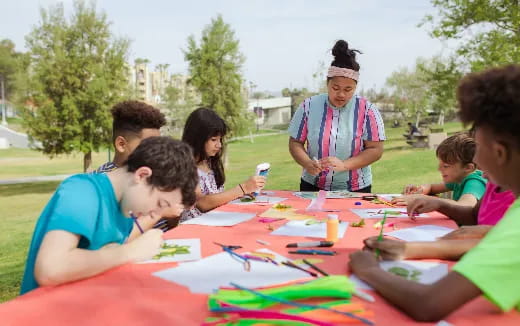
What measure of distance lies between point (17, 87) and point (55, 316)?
57.4ft

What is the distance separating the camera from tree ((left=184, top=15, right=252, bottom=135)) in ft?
74.1

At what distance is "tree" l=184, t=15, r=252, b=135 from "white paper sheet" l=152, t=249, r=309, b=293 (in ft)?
69.1

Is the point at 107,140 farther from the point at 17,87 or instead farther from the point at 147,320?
the point at 147,320

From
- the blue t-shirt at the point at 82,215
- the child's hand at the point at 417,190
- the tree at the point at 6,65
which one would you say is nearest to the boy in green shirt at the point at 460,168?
the child's hand at the point at 417,190

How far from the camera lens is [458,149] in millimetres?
2975

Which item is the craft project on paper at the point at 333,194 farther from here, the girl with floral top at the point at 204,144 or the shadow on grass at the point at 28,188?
the shadow on grass at the point at 28,188

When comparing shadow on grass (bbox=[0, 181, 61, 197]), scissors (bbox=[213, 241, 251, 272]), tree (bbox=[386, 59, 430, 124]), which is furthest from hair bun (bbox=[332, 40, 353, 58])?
tree (bbox=[386, 59, 430, 124])

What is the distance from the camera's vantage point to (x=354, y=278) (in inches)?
59.5

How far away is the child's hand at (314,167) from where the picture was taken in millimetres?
3498

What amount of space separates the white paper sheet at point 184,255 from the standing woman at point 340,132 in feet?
5.57

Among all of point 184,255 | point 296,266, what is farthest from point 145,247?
point 296,266

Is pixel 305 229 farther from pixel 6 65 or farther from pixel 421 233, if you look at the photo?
pixel 6 65

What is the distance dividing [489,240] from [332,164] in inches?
90.5

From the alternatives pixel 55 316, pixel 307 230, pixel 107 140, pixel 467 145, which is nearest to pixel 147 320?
pixel 55 316
